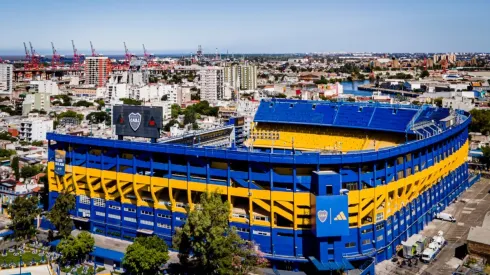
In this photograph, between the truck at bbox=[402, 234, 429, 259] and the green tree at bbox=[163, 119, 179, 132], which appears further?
the green tree at bbox=[163, 119, 179, 132]

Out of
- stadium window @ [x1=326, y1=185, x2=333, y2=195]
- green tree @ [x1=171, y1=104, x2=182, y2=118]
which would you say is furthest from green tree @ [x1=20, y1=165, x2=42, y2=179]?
green tree @ [x1=171, y1=104, x2=182, y2=118]

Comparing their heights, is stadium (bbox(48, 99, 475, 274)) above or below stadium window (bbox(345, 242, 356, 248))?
above

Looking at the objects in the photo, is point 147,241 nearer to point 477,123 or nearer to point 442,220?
point 442,220

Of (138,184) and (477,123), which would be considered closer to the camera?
(138,184)

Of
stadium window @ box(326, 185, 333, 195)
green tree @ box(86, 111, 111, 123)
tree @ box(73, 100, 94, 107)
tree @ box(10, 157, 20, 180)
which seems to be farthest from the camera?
tree @ box(73, 100, 94, 107)

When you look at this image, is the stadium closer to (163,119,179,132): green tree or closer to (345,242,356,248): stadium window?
(345,242,356,248): stadium window

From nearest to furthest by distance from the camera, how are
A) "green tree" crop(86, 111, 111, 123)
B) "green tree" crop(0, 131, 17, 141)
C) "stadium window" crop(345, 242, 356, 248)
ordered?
"stadium window" crop(345, 242, 356, 248), "green tree" crop(0, 131, 17, 141), "green tree" crop(86, 111, 111, 123)

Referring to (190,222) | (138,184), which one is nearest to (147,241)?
(190,222)
